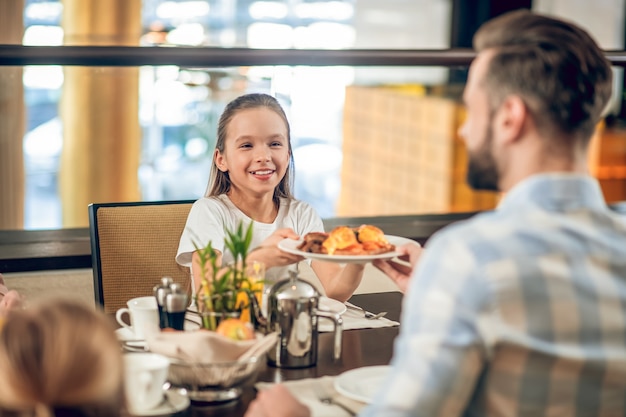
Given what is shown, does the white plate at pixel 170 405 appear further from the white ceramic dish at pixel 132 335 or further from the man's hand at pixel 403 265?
the man's hand at pixel 403 265

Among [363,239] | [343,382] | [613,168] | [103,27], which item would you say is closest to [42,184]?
[103,27]

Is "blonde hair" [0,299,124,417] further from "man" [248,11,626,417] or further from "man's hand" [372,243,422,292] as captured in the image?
"man's hand" [372,243,422,292]

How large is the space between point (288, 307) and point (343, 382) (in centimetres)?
18

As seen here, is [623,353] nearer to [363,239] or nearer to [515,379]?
[515,379]

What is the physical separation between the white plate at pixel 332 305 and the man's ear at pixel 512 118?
2.57 ft

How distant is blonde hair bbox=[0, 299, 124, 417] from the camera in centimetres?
90

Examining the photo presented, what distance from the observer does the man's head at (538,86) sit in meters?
1.25

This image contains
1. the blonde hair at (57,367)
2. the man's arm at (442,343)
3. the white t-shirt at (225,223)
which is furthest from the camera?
the white t-shirt at (225,223)

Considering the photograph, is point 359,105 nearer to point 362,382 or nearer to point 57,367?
point 362,382

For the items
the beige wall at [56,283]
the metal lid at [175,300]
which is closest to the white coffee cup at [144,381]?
the metal lid at [175,300]

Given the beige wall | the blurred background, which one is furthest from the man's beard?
the blurred background

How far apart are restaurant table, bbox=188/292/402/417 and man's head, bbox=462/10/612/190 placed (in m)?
0.50

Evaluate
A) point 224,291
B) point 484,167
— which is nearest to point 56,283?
point 224,291

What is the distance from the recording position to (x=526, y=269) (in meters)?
1.15
